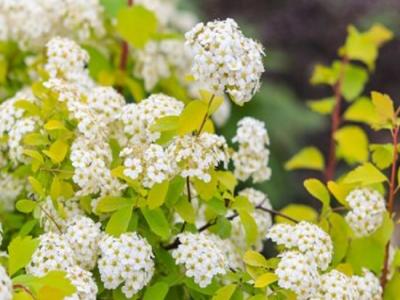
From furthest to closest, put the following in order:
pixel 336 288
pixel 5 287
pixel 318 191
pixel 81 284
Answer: pixel 318 191
pixel 336 288
pixel 81 284
pixel 5 287

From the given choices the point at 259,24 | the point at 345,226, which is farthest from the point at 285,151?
the point at 345,226

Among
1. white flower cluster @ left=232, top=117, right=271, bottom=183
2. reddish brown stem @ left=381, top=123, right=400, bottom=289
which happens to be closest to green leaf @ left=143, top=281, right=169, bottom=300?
white flower cluster @ left=232, top=117, right=271, bottom=183

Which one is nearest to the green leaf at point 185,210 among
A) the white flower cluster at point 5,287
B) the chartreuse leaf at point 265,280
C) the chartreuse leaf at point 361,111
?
the chartreuse leaf at point 265,280

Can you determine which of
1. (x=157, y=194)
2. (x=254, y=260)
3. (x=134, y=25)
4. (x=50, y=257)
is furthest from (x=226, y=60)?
(x=134, y=25)

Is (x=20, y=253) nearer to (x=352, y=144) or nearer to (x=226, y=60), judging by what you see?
(x=226, y=60)

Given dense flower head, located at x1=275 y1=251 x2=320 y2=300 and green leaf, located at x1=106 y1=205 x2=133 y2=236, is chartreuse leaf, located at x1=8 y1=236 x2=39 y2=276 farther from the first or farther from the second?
dense flower head, located at x1=275 y1=251 x2=320 y2=300

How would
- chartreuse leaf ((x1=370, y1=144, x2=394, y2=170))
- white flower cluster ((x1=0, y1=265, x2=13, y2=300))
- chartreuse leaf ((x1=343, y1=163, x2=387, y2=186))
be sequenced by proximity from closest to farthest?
white flower cluster ((x1=0, y1=265, x2=13, y2=300)) → chartreuse leaf ((x1=343, y1=163, x2=387, y2=186)) → chartreuse leaf ((x1=370, y1=144, x2=394, y2=170))

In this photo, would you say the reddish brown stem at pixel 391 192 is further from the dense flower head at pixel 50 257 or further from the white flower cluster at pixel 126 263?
the dense flower head at pixel 50 257
